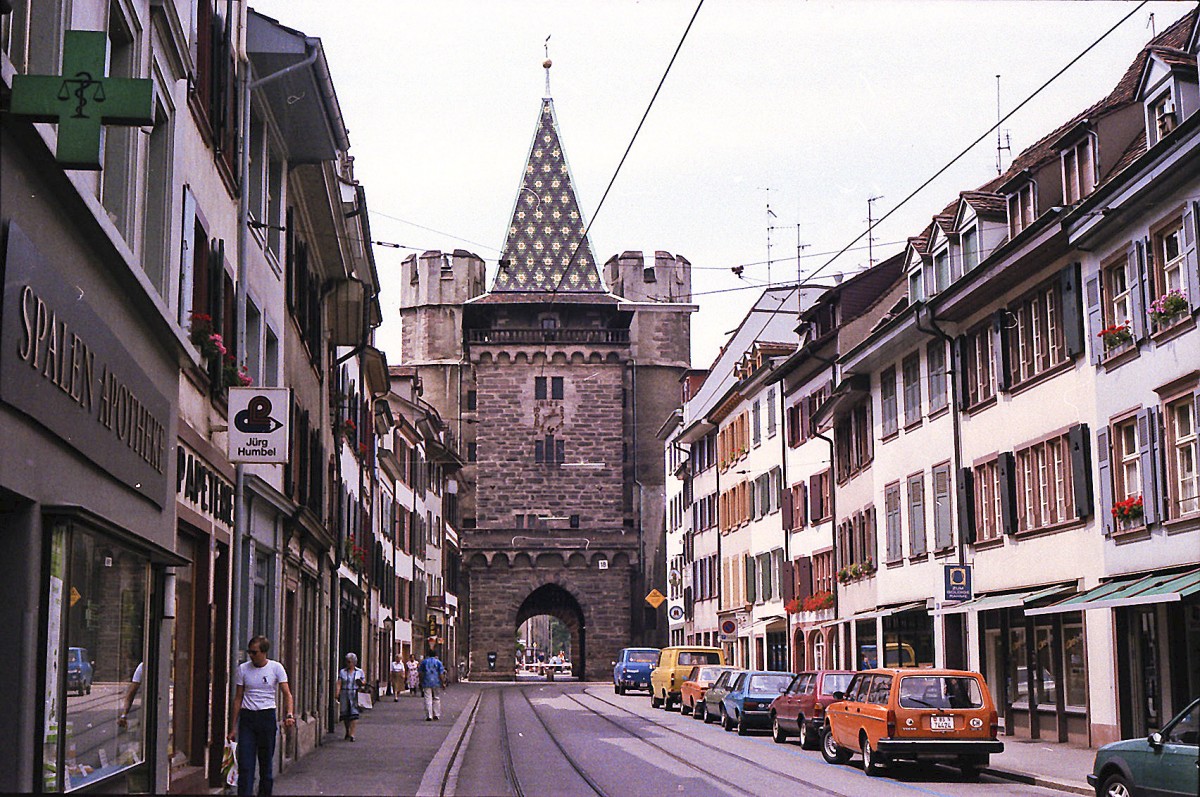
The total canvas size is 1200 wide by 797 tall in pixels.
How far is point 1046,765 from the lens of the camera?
22297 mm

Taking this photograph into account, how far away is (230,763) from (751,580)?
1557 inches

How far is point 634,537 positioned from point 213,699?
68963mm

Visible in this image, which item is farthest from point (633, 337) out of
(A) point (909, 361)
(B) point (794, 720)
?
(B) point (794, 720)

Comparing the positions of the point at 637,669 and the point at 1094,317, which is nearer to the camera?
the point at 1094,317

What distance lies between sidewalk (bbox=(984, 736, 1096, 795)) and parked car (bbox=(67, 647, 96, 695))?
11736 mm

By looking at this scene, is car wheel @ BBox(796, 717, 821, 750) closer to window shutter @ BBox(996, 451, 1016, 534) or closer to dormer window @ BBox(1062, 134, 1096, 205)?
window shutter @ BBox(996, 451, 1016, 534)

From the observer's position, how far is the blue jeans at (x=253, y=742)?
1534 centimetres

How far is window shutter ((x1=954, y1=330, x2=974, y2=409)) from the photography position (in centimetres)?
3209

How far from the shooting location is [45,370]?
932 cm

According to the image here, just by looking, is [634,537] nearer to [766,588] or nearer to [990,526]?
[766,588]

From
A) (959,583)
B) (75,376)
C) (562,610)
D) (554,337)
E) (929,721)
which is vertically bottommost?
(929,721)

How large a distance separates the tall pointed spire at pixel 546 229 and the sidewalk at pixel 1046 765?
217 ft

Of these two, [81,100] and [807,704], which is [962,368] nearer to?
[807,704]

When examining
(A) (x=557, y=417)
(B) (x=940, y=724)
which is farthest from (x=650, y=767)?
(A) (x=557, y=417)
